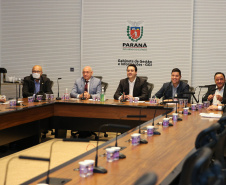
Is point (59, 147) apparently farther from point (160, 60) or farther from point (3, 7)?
point (3, 7)

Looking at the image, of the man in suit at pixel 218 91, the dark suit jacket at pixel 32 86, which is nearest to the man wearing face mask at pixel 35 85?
the dark suit jacket at pixel 32 86

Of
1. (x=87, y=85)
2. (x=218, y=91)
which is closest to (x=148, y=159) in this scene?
(x=218, y=91)

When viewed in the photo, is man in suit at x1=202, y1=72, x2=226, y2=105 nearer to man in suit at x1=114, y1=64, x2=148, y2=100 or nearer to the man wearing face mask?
man in suit at x1=114, y1=64, x2=148, y2=100

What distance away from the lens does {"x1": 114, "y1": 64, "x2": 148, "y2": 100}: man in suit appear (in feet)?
23.0

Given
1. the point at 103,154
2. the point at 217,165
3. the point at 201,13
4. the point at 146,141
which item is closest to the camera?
the point at 217,165

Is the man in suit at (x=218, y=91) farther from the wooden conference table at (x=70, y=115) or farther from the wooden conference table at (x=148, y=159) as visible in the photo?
the wooden conference table at (x=148, y=159)

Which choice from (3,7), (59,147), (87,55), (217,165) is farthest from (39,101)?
(217,165)

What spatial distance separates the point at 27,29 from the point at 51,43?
707 millimetres

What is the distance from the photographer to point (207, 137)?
2.26 metres

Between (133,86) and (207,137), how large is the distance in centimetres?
487

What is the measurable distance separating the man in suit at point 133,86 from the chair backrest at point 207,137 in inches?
184

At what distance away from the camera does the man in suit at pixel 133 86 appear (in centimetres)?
700

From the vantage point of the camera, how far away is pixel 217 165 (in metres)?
1.24

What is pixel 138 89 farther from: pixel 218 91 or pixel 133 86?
pixel 218 91
